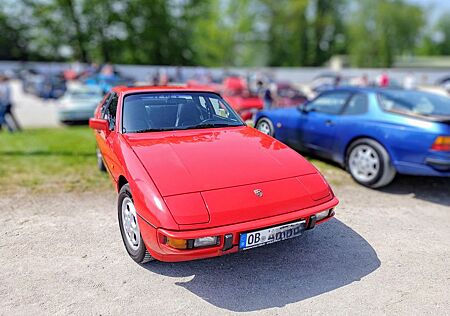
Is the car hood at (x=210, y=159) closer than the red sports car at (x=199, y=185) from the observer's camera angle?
No

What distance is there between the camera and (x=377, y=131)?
503 centimetres

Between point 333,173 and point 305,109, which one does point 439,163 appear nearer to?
point 333,173

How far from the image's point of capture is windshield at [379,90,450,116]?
16.8 ft

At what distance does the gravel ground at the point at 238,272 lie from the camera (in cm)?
263

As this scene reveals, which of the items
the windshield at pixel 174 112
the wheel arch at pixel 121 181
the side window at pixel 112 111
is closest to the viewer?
the wheel arch at pixel 121 181

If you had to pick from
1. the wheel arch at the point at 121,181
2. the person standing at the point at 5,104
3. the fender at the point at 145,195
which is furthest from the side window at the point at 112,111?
the person standing at the point at 5,104

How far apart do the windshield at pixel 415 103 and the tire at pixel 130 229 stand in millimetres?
3815

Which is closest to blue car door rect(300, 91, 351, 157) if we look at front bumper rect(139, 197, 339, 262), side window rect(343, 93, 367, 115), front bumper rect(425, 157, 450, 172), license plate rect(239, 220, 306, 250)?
side window rect(343, 93, 367, 115)

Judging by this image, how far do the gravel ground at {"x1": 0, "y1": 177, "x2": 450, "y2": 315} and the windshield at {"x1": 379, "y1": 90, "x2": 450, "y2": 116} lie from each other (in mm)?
1555

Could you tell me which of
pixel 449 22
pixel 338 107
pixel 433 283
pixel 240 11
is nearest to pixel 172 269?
pixel 433 283

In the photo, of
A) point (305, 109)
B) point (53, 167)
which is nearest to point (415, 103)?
point (305, 109)

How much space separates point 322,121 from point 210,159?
3263mm

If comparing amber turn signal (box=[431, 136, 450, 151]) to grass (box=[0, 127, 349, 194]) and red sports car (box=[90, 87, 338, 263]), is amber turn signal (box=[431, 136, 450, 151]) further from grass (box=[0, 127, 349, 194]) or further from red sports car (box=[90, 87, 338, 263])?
red sports car (box=[90, 87, 338, 263])

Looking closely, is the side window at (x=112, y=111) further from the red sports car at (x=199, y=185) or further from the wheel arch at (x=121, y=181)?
the wheel arch at (x=121, y=181)
